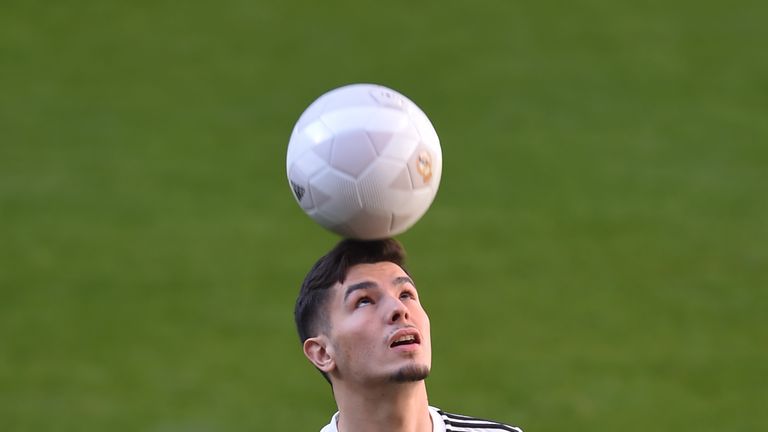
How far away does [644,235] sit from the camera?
15.5 meters

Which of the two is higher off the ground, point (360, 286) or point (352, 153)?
point (352, 153)

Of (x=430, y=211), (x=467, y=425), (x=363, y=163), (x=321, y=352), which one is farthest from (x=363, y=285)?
(x=430, y=211)

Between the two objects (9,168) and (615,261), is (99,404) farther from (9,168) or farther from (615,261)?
(615,261)

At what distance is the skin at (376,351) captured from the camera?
6.14 meters

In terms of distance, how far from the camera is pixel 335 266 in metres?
6.42

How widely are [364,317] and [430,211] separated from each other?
9.57 m

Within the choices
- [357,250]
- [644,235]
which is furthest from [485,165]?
[357,250]

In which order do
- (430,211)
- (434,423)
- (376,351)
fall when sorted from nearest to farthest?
(376,351) < (434,423) < (430,211)

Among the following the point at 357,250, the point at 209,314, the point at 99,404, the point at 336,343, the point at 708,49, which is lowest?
the point at 336,343

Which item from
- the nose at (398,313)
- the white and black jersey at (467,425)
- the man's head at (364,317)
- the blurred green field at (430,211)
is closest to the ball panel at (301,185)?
the man's head at (364,317)

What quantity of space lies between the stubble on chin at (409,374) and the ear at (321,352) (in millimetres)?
367

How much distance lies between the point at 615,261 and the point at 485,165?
227 centimetres

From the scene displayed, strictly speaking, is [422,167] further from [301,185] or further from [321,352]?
[321,352]

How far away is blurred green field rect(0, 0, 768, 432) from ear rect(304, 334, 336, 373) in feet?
21.8
